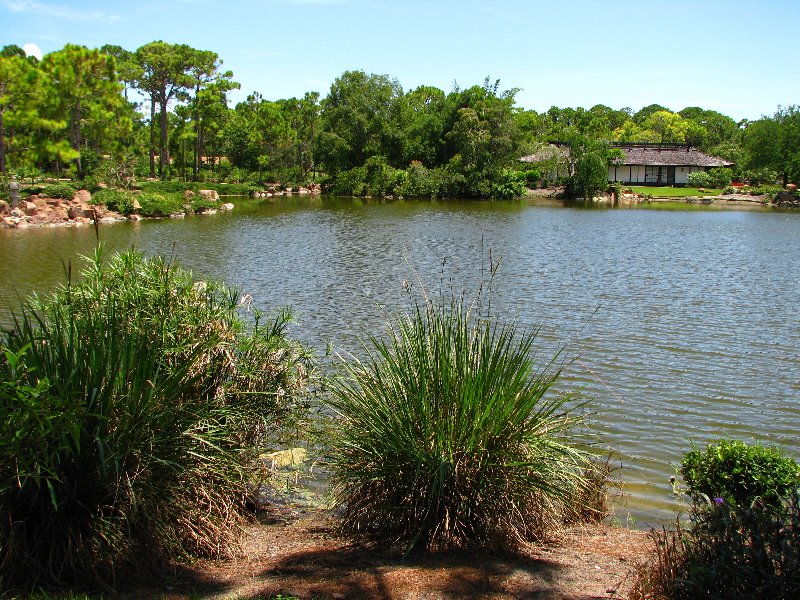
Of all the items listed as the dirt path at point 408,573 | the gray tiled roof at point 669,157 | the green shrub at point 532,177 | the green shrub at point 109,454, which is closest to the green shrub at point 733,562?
the dirt path at point 408,573

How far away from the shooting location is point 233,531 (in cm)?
479

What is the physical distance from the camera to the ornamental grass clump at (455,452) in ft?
14.6

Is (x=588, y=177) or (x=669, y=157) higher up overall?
(x=669, y=157)

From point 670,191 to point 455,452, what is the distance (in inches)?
2275

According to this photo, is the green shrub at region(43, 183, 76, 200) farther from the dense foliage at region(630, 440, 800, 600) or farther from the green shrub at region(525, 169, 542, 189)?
the dense foliage at region(630, 440, 800, 600)

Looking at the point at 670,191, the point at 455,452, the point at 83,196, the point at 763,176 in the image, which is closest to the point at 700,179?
the point at 670,191

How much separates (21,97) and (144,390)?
3698cm

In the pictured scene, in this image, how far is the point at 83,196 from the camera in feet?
109

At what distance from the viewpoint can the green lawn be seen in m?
54.1

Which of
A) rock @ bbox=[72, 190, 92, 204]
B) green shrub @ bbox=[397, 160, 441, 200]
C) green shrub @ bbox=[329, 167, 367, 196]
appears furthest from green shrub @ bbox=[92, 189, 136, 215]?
green shrub @ bbox=[397, 160, 441, 200]

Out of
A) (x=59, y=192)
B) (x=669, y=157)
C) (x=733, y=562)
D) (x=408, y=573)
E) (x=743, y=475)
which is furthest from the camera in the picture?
(x=669, y=157)

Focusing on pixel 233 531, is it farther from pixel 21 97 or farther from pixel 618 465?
pixel 21 97

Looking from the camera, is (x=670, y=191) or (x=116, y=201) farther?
(x=670, y=191)

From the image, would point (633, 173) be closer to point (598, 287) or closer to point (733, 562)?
point (598, 287)
